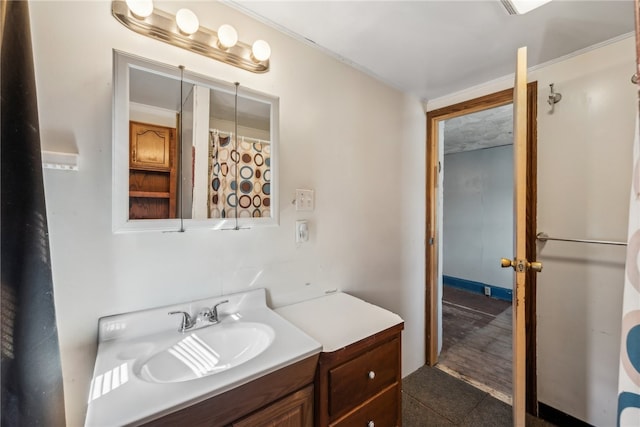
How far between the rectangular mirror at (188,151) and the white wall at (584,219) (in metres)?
1.70

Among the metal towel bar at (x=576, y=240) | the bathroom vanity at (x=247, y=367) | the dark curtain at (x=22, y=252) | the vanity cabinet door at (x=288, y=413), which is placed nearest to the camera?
the dark curtain at (x=22, y=252)

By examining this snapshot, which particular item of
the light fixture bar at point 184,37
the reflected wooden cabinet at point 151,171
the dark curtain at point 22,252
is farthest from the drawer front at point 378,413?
the light fixture bar at point 184,37

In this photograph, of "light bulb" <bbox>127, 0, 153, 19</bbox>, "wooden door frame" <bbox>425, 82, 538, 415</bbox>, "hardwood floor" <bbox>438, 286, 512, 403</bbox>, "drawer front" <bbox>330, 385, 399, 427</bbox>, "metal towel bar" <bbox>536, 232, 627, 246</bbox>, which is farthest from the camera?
"hardwood floor" <bbox>438, 286, 512, 403</bbox>

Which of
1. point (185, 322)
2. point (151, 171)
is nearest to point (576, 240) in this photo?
point (185, 322)

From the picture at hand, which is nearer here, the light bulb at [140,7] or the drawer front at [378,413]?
the light bulb at [140,7]

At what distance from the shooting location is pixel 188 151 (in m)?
1.06

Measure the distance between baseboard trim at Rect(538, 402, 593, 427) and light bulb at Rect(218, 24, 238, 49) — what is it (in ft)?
8.81

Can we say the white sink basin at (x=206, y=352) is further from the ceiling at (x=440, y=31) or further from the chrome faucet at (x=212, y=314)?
the ceiling at (x=440, y=31)

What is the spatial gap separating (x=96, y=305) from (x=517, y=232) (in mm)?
1746

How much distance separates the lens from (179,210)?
1.04 metres

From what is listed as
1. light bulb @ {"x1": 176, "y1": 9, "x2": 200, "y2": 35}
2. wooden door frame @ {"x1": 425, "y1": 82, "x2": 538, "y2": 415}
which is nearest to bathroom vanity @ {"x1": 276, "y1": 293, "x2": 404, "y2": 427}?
wooden door frame @ {"x1": 425, "y1": 82, "x2": 538, "y2": 415}

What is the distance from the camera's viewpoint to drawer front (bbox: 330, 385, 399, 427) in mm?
1031

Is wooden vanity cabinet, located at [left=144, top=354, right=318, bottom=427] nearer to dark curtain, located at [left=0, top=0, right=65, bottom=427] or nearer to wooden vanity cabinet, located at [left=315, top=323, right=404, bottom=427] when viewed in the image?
wooden vanity cabinet, located at [left=315, top=323, right=404, bottom=427]

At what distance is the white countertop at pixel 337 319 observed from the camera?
3.41 ft
